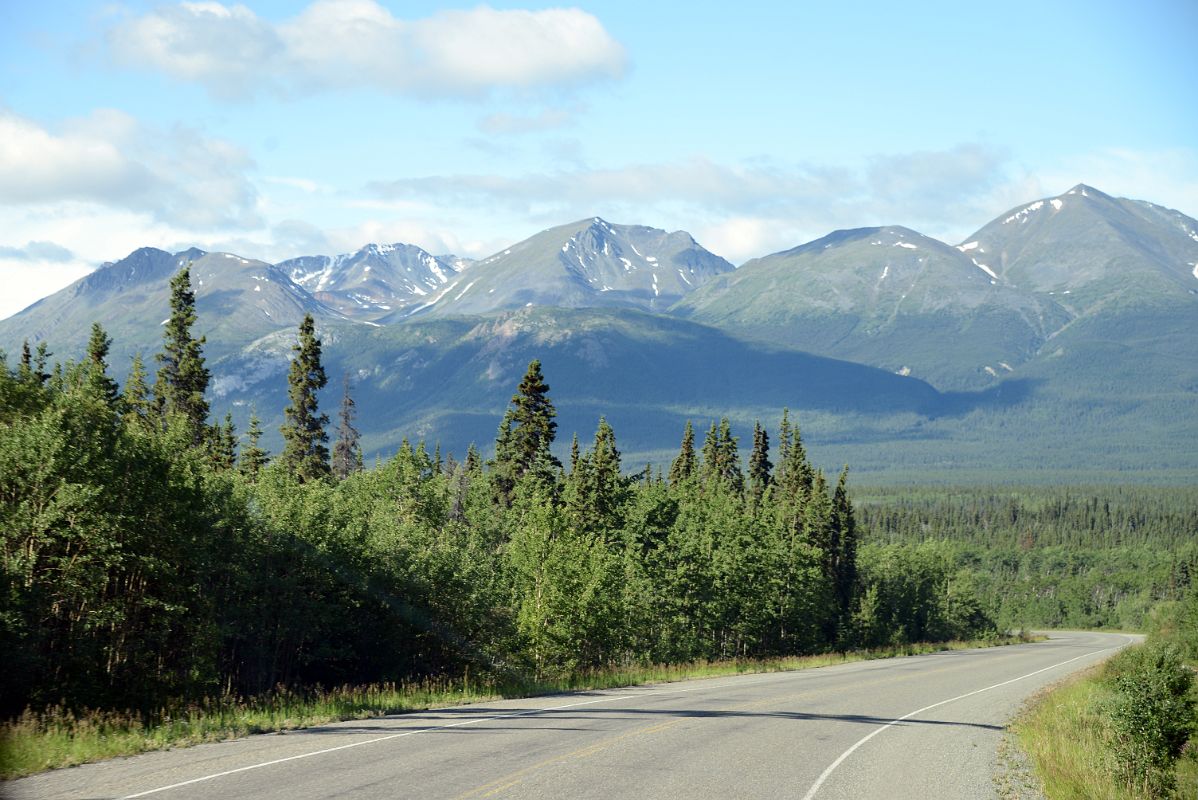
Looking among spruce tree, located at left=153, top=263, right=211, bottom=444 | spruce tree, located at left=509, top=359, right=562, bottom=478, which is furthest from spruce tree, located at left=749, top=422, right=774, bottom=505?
spruce tree, located at left=153, top=263, right=211, bottom=444

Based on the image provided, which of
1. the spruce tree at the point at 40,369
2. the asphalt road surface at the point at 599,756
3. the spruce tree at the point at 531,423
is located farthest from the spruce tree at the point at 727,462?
the spruce tree at the point at 40,369

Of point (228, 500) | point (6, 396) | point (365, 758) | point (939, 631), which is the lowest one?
point (939, 631)

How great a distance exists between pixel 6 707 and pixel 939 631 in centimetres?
10245

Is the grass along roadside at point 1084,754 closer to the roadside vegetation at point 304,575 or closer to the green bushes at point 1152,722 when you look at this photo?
the green bushes at point 1152,722

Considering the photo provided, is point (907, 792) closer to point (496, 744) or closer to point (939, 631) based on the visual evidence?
point (496, 744)

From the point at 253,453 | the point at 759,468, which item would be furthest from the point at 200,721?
the point at 759,468

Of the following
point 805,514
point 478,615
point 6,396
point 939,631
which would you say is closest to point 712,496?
point 805,514

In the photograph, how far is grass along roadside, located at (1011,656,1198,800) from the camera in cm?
2159

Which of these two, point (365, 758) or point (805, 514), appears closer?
point (365, 758)

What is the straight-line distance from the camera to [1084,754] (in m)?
25.1

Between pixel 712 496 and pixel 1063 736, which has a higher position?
pixel 712 496

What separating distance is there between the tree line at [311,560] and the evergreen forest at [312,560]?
0.28ft

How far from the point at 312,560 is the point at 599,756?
53.5 feet

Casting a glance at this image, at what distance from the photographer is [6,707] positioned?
896 inches
